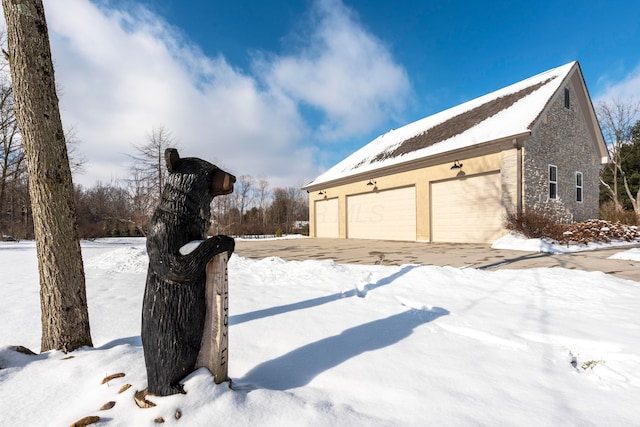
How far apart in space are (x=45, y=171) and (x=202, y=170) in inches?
59.6

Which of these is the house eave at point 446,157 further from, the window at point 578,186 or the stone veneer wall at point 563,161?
the window at point 578,186

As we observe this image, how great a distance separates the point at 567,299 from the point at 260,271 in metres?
4.81

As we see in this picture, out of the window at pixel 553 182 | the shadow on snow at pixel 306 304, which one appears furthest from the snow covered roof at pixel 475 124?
the shadow on snow at pixel 306 304

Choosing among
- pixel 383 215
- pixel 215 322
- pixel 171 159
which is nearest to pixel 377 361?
pixel 215 322

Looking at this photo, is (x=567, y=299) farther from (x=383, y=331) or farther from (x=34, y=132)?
(x=34, y=132)

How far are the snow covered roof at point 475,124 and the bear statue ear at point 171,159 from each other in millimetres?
11454

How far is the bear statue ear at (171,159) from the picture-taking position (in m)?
1.63

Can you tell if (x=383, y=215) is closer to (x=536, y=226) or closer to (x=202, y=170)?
(x=536, y=226)

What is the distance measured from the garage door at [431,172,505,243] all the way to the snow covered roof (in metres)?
1.55

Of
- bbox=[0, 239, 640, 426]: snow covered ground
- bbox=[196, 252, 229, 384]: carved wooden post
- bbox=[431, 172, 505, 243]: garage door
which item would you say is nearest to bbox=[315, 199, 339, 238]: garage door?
bbox=[431, 172, 505, 243]: garage door

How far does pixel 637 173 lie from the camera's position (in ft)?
75.6

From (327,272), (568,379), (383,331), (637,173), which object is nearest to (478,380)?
(568,379)

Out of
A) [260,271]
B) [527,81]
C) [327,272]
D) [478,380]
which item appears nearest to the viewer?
[478,380]

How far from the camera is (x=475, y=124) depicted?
1238cm
